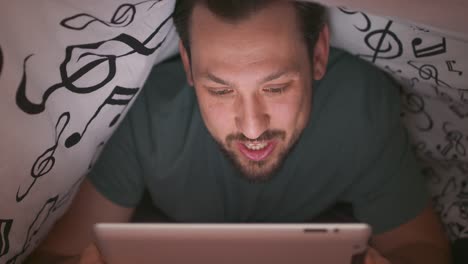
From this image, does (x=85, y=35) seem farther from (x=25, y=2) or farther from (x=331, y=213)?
(x=331, y=213)

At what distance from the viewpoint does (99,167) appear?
3.06 feet

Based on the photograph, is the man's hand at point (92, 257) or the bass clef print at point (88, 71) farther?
the man's hand at point (92, 257)

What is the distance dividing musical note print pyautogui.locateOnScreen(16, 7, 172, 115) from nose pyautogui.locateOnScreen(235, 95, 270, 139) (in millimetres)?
173

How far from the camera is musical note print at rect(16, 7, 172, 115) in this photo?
0.64 meters

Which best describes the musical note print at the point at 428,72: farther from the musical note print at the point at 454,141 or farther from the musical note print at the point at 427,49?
the musical note print at the point at 454,141

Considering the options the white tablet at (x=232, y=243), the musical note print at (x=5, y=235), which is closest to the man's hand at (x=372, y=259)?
the white tablet at (x=232, y=243)

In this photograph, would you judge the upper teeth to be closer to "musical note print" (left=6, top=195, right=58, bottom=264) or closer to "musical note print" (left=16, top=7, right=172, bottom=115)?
"musical note print" (left=16, top=7, right=172, bottom=115)

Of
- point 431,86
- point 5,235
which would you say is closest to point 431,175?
point 431,86

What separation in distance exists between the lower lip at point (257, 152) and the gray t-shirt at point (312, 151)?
0.08 m

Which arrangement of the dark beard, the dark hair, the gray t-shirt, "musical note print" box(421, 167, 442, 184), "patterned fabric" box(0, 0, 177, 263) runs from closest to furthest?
"patterned fabric" box(0, 0, 177, 263) → the dark hair → the dark beard → the gray t-shirt → "musical note print" box(421, 167, 442, 184)

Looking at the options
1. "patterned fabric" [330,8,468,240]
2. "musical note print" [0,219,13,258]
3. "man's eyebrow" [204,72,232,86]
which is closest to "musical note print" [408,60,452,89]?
"patterned fabric" [330,8,468,240]

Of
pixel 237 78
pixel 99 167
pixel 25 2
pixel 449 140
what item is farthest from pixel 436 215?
pixel 25 2

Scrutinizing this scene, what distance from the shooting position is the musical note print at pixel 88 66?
0.64 meters

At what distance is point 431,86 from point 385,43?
0.48ft
